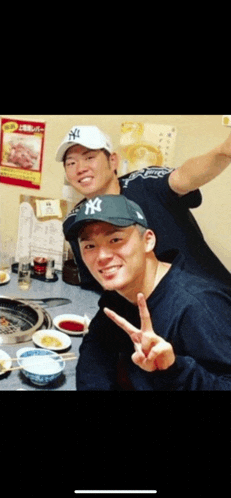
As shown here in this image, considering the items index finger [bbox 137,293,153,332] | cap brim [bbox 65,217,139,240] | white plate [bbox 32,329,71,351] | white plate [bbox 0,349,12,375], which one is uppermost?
cap brim [bbox 65,217,139,240]

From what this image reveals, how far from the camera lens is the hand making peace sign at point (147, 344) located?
141 cm

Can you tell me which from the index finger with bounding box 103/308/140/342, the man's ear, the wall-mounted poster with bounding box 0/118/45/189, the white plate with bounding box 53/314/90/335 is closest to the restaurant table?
the white plate with bounding box 53/314/90/335

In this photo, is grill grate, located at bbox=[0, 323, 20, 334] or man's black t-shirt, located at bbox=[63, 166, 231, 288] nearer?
man's black t-shirt, located at bbox=[63, 166, 231, 288]

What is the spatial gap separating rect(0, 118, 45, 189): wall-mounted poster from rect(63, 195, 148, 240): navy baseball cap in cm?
36

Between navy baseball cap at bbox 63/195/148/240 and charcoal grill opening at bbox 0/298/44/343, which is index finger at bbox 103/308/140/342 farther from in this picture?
charcoal grill opening at bbox 0/298/44/343

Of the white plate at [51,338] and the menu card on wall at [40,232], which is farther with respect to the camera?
the menu card on wall at [40,232]

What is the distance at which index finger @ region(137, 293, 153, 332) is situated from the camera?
1406 millimetres

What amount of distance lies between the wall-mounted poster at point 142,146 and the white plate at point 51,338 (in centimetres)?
67

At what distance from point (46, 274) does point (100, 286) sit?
0.53 metres

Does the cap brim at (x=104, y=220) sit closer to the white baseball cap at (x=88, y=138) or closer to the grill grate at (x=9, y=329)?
the white baseball cap at (x=88, y=138)

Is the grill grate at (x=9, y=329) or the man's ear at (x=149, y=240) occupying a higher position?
the man's ear at (x=149, y=240)

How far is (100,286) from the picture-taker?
1.55 m

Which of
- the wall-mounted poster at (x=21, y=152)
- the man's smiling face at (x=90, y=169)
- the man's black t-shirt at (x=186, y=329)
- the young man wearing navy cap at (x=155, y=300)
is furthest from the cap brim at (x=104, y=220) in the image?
the wall-mounted poster at (x=21, y=152)
